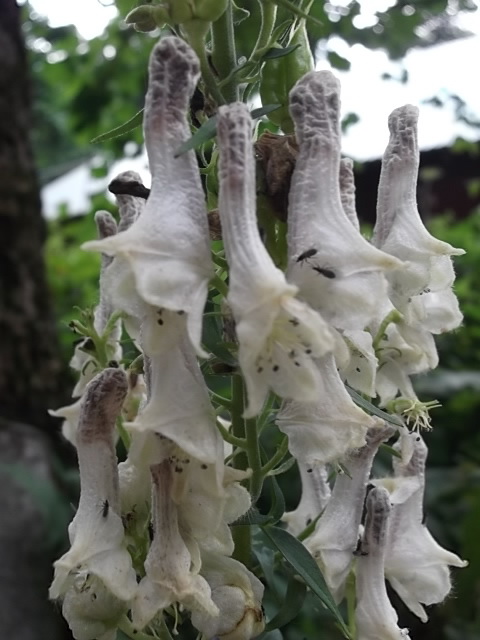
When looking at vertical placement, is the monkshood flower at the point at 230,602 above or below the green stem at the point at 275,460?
below

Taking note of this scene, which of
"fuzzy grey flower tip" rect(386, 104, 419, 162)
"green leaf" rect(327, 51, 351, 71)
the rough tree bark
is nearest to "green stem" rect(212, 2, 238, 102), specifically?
"fuzzy grey flower tip" rect(386, 104, 419, 162)

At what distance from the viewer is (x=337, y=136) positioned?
1.68 ft

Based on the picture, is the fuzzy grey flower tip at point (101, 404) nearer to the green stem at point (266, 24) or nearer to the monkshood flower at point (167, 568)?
the monkshood flower at point (167, 568)

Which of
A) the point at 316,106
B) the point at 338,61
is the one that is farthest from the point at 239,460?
the point at 338,61

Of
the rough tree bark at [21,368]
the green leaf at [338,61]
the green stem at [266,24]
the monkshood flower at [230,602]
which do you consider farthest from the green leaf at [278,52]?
the rough tree bark at [21,368]

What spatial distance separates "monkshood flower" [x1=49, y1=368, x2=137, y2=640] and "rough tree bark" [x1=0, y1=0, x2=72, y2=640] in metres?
0.93

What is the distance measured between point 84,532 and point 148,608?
0.07 metres

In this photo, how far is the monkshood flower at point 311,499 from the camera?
2.32 feet

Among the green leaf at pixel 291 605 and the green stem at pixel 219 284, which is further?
the green leaf at pixel 291 605

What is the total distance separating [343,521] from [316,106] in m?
0.34

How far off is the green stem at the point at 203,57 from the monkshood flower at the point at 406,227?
0.16 meters

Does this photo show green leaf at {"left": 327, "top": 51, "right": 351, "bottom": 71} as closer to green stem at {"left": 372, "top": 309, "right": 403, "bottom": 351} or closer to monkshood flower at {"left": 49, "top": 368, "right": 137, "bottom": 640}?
green stem at {"left": 372, "top": 309, "right": 403, "bottom": 351}

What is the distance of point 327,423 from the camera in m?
0.49

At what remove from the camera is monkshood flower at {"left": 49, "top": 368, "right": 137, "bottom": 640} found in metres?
0.52
